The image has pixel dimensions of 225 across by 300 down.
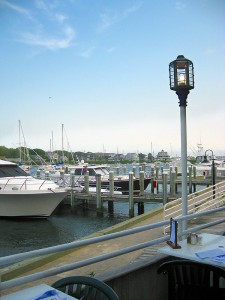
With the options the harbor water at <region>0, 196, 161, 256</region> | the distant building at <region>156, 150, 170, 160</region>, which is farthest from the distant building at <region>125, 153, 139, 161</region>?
the harbor water at <region>0, 196, 161, 256</region>

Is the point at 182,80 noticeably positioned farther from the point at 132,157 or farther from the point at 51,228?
the point at 132,157

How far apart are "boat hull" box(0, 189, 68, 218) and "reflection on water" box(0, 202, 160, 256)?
43 centimetres

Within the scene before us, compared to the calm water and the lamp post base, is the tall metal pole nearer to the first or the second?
the lamp post base

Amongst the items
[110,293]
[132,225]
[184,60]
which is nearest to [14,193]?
[132,225]

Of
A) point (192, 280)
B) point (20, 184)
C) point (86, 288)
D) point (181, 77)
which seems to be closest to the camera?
point (86, 288)

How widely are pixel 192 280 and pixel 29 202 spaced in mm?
17077

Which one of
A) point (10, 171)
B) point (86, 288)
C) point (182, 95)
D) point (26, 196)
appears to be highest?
point (182, 95)

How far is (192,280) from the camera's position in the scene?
293 cm

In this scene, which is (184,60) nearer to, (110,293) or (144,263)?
(144,263)

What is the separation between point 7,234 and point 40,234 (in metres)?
1.59

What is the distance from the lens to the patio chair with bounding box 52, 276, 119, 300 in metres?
2.29

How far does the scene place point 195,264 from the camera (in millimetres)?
2861

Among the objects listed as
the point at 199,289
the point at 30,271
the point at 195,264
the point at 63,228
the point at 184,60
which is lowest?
the point at 63,228

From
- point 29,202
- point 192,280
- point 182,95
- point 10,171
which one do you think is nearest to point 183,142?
point 182,95
